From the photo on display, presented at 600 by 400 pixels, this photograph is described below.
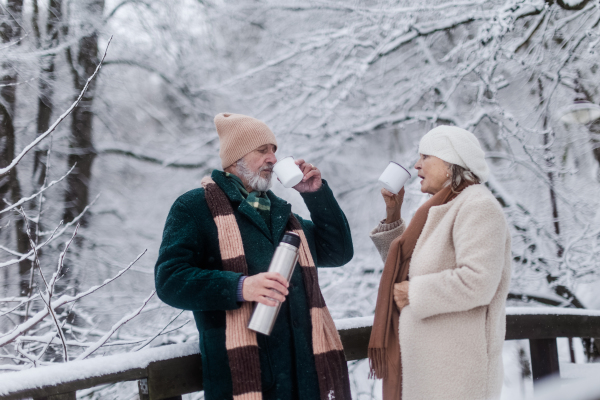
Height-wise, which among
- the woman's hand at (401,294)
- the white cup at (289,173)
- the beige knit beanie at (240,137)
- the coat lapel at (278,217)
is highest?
the beige knit beanie at (240,137)

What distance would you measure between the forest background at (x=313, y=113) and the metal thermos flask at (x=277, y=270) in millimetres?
3435

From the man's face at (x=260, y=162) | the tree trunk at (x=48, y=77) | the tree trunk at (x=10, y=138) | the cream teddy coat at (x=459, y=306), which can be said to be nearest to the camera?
the cream teddy coat at (x=459, y=306)

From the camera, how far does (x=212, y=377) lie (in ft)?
4.72

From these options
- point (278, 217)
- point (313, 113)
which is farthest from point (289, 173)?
point (313, 113)

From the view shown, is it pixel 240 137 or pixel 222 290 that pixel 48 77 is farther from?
pixel 222 290

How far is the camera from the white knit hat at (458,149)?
1649 millimetres

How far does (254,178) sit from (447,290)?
842 mm

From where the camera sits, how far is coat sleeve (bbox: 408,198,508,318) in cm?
146

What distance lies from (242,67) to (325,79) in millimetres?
992

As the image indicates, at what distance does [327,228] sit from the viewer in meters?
1.88

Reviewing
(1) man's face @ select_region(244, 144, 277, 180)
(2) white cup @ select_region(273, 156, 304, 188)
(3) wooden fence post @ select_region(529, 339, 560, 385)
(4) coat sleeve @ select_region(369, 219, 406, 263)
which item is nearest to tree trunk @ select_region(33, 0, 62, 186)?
(1) man's face @ select_region(244, 144, 277, 180)

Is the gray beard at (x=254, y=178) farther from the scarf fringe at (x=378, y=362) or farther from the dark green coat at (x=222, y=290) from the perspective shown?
the scarf fringe at (x=378, y=362)

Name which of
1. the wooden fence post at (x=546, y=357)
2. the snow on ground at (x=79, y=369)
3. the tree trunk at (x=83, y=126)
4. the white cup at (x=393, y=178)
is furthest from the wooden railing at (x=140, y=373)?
the tree trunk at (x=83, y=126)

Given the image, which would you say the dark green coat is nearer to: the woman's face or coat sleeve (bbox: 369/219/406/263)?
coat sleeve (bbox: 369/219/406/263)
